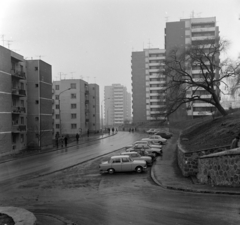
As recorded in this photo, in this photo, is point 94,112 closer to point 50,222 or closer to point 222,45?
point 222,45

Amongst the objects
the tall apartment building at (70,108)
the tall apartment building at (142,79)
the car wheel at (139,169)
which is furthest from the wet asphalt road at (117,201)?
the tall apartment building at (142,79)

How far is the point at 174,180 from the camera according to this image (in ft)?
57.1

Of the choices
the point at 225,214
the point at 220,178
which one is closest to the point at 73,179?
the point at 220,178

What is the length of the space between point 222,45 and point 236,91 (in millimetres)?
5358

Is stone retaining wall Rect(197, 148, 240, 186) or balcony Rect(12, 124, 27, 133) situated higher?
balcony Rect(12, 124, 27, 133)

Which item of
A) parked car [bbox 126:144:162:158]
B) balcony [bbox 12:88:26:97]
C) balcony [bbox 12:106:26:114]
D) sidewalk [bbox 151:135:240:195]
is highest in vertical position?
balcony [bbox 12:88:26:97]

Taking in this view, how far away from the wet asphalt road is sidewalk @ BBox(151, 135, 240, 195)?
581 mm

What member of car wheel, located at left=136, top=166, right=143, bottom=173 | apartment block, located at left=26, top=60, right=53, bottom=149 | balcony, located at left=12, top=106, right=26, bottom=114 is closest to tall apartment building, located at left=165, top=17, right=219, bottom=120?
apartment block, located at left=26, top=60, right=53, bottom=149

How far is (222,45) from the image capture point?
31234 mm

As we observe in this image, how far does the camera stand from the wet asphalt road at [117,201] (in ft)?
31.8

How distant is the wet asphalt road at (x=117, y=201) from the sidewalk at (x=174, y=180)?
0.58 metres

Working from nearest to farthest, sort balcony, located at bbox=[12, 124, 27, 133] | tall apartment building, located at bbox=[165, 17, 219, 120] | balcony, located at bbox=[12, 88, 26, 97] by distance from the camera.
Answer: balcony, located at bbox=[12, 124, 27, 133] → balcony, located at bbox=[12, 88, 26, 97] → tall apartment building, located at bbox=[165, 17, 219, 120]

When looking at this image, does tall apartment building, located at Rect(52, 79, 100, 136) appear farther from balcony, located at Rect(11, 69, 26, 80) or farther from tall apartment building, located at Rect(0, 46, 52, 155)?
balcony, located at Rect(11, 69, 26, 80)

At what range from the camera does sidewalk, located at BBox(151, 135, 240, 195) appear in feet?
44.5
